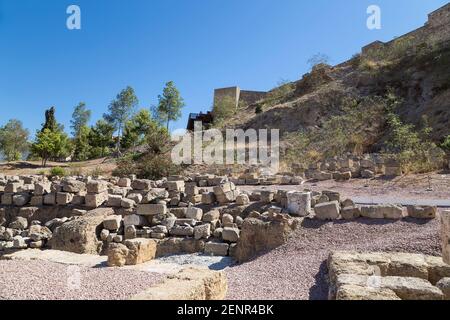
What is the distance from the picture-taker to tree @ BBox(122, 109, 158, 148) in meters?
40.4

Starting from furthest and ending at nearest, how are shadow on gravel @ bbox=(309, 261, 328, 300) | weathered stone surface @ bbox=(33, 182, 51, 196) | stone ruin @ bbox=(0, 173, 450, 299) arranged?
weathered stone surface @ bbox=(33, 182, 51, 196) < stone ruin @ bbox=(0, 173, 450, 299) < shadow on gravel @ bbox=(309, 261, 328, 300)

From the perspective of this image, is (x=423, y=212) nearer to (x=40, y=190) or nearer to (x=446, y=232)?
(x=446, y=232)

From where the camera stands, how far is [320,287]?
5.21m

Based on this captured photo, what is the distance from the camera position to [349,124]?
22234mm

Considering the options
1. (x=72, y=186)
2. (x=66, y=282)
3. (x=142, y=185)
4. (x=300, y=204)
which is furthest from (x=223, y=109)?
(x=66, y=282)

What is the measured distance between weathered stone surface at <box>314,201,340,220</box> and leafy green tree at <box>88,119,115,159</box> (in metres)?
35.9

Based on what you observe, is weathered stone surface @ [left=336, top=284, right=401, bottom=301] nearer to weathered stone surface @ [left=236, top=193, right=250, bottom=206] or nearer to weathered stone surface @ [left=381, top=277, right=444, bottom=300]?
weathered stone surface @ [left=381, top=277, right=444, bottom=300]

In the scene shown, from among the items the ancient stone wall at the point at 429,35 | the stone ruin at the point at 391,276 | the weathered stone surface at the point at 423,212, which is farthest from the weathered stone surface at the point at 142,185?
the ancient stone wall at the point at 429,35

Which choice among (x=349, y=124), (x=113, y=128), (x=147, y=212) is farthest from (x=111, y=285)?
(x=113, y=128)

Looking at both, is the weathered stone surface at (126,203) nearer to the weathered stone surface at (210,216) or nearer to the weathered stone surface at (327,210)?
the weathered stone surface at (210,216)

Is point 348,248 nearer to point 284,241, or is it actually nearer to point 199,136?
point 284,241

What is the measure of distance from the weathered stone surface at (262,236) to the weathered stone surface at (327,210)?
565 mm

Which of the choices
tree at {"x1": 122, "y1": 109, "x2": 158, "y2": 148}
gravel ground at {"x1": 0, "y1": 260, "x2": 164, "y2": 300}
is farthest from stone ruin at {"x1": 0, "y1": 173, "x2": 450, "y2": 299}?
tree at {"x1": 122, "y1": 109, "x2": 158, "y2": 148}

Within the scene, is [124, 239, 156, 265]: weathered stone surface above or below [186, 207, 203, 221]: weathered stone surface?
below
